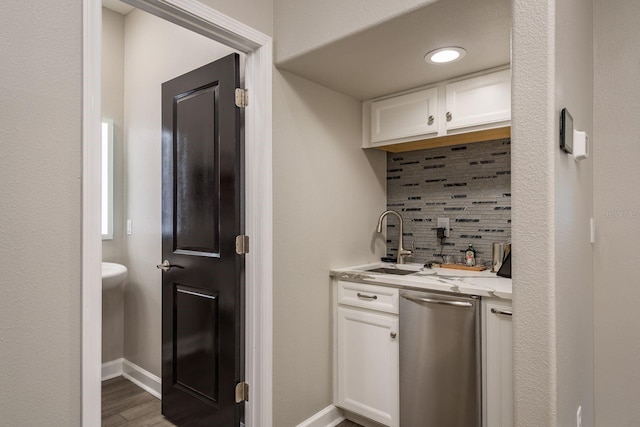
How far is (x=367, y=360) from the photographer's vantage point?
2184 millimetres

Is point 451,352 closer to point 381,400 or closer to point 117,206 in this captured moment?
point 381,400

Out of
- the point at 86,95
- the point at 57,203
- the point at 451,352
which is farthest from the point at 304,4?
the point at 451,352

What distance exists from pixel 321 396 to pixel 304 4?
221 cm

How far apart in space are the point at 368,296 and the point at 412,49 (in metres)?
1.35

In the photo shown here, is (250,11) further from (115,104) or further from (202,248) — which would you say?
(115,104)

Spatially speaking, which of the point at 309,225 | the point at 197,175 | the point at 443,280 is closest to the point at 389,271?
the point at 443,280

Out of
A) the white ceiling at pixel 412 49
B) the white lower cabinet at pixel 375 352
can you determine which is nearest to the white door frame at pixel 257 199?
the white ceiling at pixel 412 49

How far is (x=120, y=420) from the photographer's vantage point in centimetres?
236

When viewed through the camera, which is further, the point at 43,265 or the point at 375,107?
the point at 375,107

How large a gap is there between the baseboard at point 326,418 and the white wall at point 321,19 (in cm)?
204

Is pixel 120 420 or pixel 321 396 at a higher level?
pixel 321 396

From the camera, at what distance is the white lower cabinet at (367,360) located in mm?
2078

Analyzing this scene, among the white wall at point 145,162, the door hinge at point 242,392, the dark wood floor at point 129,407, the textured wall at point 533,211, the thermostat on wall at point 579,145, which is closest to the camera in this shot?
the textured wall at point 533,211

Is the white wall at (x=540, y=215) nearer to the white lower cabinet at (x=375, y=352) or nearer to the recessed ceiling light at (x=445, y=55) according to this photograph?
the white lower cabinet at (x=375, y=352)
